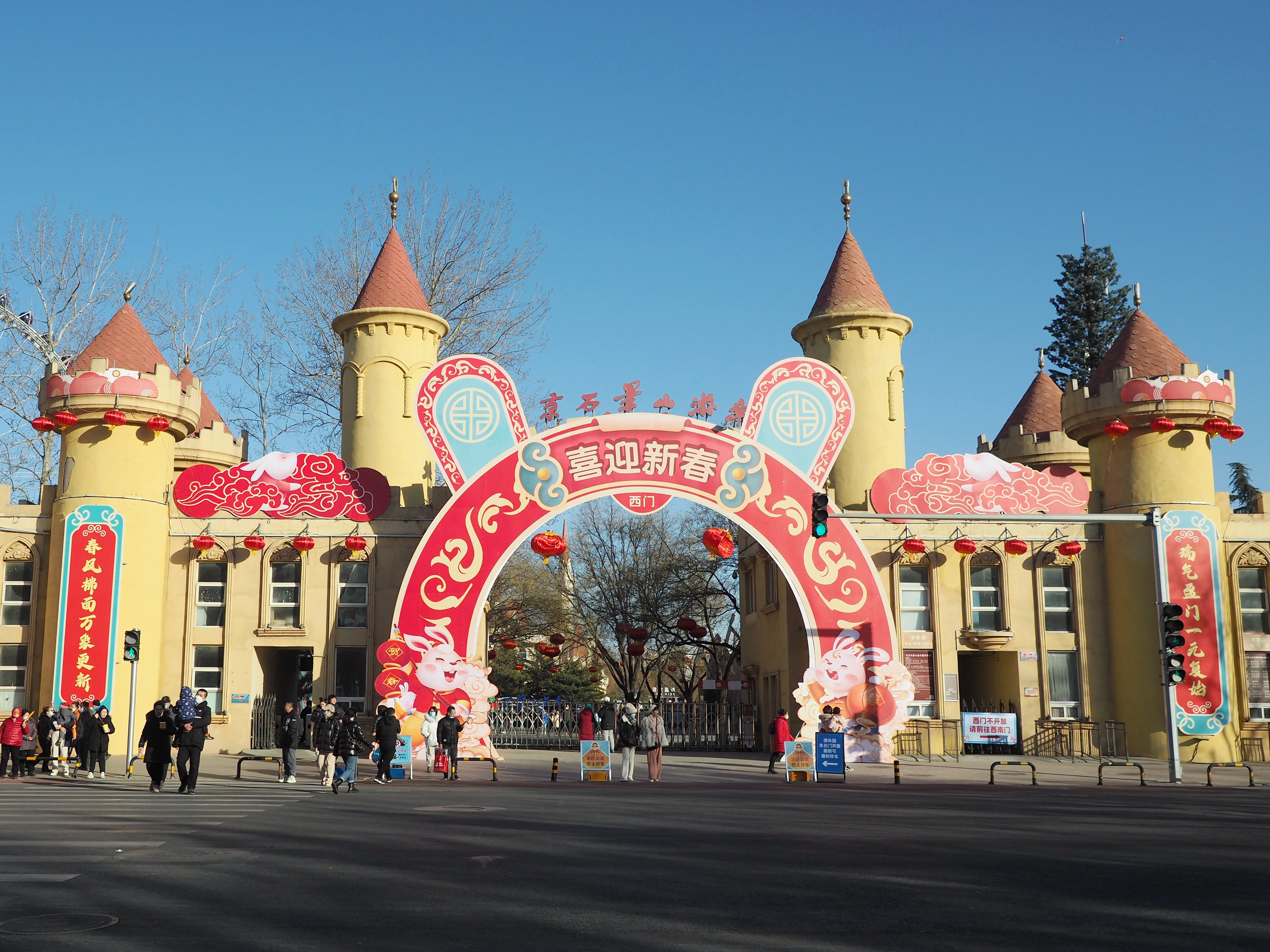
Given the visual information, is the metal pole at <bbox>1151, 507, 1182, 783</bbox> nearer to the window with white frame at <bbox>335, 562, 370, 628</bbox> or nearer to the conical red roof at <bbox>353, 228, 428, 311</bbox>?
the window with white frame at <bbox>335, 562, 370, 628</bbox>

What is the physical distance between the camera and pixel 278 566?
29.6 meters

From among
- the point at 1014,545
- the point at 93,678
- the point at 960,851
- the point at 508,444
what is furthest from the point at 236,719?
the point at 960,851

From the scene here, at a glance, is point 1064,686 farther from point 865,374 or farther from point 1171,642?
point 865,374

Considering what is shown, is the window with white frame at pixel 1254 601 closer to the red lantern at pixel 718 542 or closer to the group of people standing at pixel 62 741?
the red lantern at pixel 718 542

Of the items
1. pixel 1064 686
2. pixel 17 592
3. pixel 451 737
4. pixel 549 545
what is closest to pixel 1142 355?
pixel 1064 686

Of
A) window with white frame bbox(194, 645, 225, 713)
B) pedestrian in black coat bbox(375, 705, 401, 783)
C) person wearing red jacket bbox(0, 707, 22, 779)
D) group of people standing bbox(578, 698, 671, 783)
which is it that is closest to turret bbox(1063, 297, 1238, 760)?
group of people standing bbox(578, 698, 671, 783)

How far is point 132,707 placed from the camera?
987 inches

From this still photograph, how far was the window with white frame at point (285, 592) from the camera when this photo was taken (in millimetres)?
29406

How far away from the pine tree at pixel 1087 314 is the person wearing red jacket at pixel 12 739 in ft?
155

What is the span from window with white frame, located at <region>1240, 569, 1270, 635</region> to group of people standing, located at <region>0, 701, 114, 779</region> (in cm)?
2569

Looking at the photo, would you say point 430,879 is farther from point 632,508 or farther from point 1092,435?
point 1092,435

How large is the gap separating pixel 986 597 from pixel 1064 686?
2811 millimetres

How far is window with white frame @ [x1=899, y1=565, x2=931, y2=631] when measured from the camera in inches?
1172

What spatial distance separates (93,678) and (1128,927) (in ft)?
81.0
